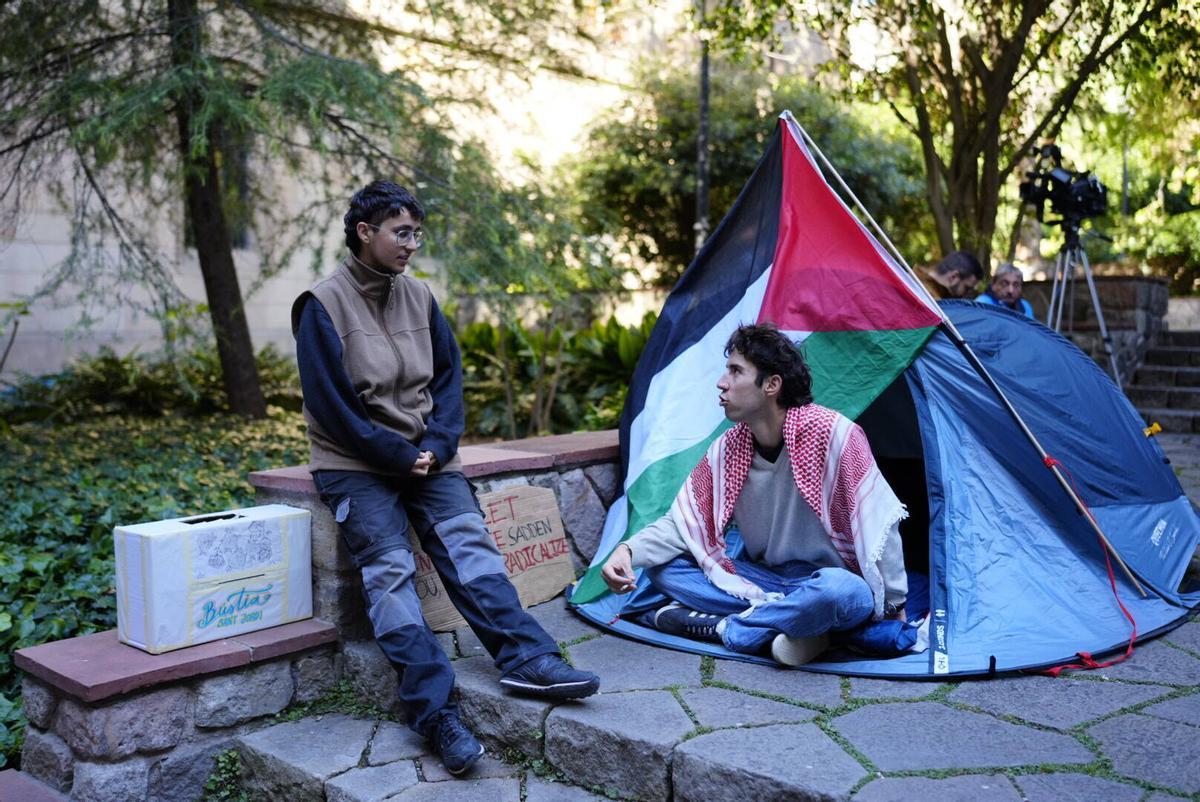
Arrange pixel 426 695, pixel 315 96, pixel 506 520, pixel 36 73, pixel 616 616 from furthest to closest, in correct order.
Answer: pixel 36 73
pixel 315 96
pixel 506 520
pixel 616 616
pixel 426 695

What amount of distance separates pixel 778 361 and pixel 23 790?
2.61m

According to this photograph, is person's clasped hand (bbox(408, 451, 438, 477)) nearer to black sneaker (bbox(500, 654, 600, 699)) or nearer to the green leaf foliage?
black sneaker (bbox(500, 654, 600, 699))

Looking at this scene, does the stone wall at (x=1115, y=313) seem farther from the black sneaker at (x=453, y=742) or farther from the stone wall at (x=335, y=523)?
the black sneaker at (x=453, y=742)

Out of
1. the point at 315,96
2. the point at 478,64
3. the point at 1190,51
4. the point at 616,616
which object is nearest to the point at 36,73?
the point at 315,96

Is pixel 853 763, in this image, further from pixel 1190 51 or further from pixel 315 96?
pixel 1190 51

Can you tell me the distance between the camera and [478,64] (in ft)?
25.8

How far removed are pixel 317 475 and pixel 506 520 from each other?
0.90 metres

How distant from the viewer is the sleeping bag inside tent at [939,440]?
326 cm

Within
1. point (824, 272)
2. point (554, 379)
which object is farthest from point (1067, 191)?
point (554, 379)

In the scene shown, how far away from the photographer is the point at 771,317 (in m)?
3.87

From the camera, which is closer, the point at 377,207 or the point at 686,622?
the point at 377,207

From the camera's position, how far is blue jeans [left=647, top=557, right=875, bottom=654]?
9.62 ft

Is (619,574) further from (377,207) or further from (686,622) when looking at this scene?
(377,207)

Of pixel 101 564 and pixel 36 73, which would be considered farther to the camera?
pixel 36 73
